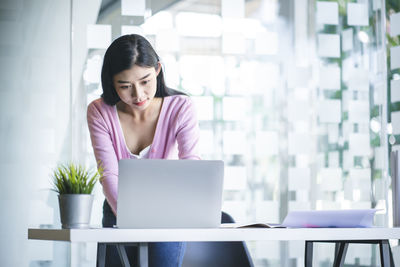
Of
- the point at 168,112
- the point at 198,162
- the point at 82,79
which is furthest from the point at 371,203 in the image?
the point at 198,162

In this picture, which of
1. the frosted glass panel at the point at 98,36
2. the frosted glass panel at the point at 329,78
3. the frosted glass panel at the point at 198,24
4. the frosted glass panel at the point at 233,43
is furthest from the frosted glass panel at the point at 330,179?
the frosted glass panel at the point at 98,36

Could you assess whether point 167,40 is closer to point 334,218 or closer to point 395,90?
point 395,90

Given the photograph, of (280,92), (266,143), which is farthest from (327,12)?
(266,143)

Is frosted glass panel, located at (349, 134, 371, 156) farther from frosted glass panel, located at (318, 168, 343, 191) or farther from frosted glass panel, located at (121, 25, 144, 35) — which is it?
frosted glass panel, located at (121, 25, 144, 35)

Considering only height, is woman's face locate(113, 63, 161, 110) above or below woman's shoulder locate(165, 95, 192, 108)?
above

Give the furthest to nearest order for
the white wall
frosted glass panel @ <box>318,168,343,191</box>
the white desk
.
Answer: frosted glass panel @ <box>318,168,343,191</box>
the white wall
the white desk

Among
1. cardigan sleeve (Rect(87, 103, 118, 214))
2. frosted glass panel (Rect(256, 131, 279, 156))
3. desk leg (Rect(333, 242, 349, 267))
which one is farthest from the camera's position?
frosted glass panel (Rect(256, 131, 279, 156))

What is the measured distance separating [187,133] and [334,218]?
892 mm

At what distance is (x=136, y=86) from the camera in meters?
2.69

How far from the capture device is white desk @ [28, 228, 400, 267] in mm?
1482

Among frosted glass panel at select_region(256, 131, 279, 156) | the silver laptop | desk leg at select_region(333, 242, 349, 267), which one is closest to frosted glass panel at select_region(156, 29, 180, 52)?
frosted glass panel at select_region(256, 131, 279, 156)

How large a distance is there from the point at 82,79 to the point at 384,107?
2303 millimetres

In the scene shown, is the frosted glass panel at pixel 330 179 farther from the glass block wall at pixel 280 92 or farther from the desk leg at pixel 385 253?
the desk leg at pixel 385 253

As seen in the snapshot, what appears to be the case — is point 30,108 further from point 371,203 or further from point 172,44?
point 371,203
